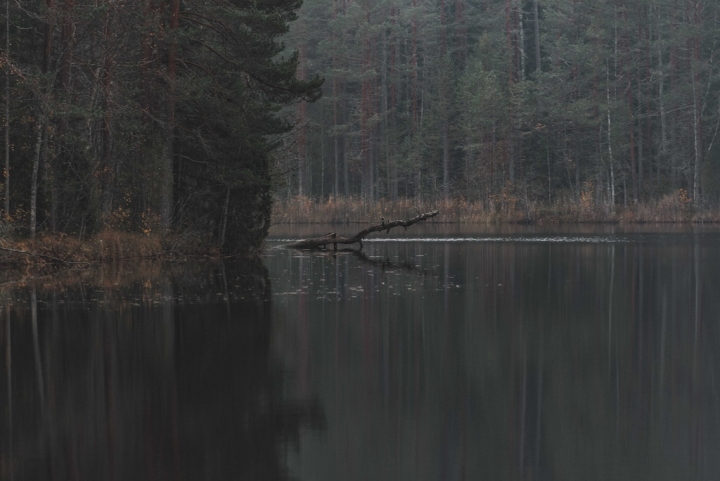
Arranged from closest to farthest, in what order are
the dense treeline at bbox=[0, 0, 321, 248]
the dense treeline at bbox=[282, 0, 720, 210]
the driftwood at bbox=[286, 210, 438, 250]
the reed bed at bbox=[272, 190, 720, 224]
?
the dense treeline at bbox=[0, 0, 321, 248]
the driftwood at bbox=[286, 210, 438, 250]
the reed bed at bbox=[272, 190, 720, 224]
the dense treeline at bbox=[282, 0, 720, 210]

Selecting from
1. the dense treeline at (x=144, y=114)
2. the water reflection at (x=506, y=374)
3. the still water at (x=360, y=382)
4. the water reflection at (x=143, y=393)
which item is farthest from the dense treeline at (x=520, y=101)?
the water reflection at (x=143, y=393)

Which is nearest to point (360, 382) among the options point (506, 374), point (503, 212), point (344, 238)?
point (506, 374)

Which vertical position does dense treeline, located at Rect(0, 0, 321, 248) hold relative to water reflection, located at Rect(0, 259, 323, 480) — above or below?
above

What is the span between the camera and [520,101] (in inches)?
2586

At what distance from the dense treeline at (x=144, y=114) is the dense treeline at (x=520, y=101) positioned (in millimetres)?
29845

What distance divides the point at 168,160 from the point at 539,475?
22.0m

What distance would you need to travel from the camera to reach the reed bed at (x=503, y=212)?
5719 centimetres

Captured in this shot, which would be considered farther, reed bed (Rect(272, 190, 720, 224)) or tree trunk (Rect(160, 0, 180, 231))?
reed bed (Rect(272, 190, 720, 224))

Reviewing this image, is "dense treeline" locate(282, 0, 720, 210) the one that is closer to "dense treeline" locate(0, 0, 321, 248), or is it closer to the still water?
"dense treeline" locate(0, 0, 321, 248)

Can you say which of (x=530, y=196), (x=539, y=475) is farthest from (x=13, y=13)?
(x=530, y=196)

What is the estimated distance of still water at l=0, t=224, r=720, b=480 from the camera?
6434 millimetres

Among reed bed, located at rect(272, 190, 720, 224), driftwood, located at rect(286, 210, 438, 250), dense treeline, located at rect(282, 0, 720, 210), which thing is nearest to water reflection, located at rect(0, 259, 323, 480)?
driftwood, located at rect(286, 210, 438, 250)

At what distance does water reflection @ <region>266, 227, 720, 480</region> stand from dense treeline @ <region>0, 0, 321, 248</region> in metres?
7.07

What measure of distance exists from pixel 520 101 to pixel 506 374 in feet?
190
